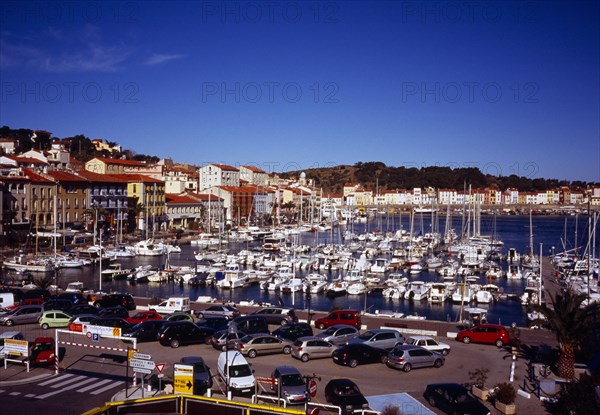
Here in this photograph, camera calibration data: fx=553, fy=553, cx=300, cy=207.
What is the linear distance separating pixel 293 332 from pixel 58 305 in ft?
26.6

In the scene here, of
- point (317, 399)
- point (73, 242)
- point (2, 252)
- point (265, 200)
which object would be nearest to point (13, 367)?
point (317, 399)

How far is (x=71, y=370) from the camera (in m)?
11.2

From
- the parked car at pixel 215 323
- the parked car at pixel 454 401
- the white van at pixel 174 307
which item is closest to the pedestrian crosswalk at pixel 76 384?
the parked car at pixel 215 323

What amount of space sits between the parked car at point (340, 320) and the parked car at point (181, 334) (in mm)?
3629

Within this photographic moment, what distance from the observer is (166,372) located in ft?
36.3

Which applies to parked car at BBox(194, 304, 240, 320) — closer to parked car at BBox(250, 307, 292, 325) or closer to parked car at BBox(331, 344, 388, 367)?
parked car at BBox(250, 307, 292, 325)

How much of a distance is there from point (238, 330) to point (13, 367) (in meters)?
5.17

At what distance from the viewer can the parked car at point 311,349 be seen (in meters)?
12.2

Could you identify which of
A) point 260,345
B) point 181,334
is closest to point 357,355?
point 260,345

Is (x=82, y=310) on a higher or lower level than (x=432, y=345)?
lower

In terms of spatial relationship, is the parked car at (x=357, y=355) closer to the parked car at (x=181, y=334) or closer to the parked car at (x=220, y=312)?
the parked car at (x=181, y=334)

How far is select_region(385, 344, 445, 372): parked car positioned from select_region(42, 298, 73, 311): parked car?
1059 cm

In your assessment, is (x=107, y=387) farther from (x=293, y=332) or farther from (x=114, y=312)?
(x=114, y=312)

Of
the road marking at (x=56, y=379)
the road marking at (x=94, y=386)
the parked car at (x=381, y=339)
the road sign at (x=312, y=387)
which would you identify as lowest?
the road marking at (x=56, y=379)
